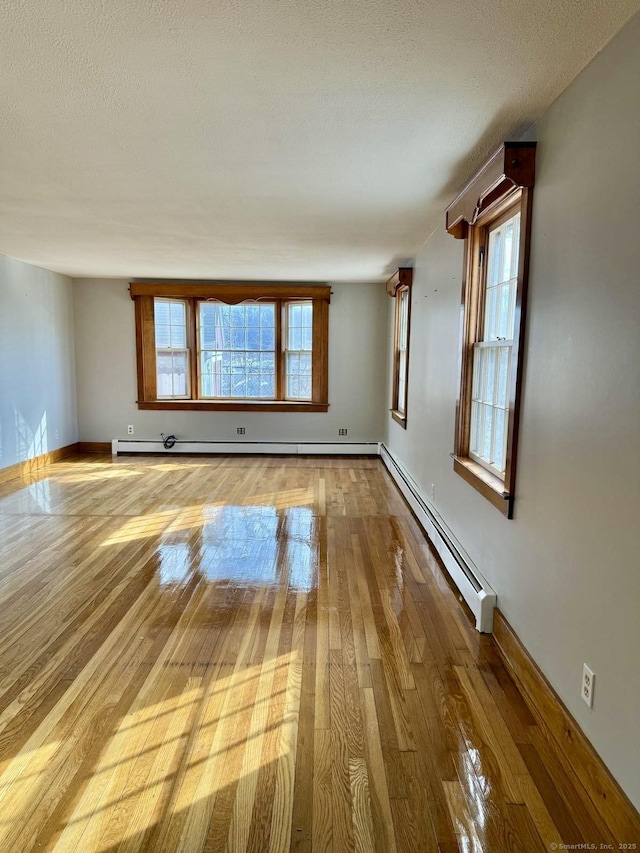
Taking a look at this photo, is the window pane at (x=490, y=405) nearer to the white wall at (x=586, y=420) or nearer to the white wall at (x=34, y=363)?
the white wall at (x=586, y=420)

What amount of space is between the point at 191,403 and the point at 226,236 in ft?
10.8

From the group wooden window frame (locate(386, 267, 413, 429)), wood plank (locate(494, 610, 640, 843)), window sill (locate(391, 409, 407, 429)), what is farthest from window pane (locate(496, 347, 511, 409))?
window sill (locate(391, 409, 407, 429))

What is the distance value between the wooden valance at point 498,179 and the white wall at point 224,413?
164 inches

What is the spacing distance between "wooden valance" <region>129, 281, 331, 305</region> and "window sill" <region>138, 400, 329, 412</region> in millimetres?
1426

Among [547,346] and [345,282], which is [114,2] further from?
[345,282]

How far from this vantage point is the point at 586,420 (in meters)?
1.75

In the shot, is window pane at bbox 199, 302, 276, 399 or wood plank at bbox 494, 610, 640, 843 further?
window pane at bbox 199, 302, 276, 399

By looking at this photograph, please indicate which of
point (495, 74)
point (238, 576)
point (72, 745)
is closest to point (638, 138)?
point (495, 74)

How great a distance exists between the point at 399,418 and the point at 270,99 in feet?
13.8

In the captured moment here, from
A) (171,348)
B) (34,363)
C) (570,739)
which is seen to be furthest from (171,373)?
(570,739)

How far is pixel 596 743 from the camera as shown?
163cm

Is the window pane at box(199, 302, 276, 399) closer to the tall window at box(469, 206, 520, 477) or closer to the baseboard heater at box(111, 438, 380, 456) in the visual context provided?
the baseboard heater at box(111, 438, 380, 456)

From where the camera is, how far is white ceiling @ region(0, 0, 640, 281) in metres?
1.59

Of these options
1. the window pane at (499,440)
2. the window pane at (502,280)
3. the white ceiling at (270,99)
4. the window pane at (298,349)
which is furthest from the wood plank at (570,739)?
the window pane at (298,349)
